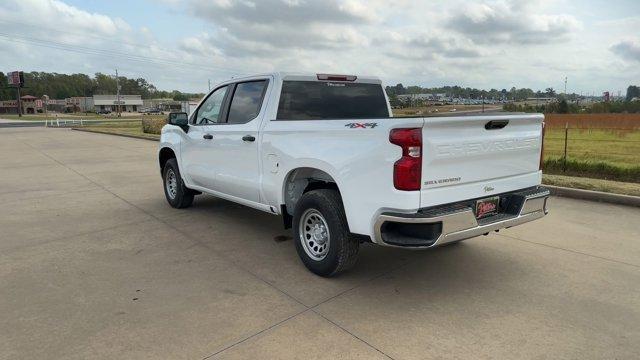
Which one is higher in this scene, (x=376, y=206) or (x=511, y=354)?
(x=376, y=206)

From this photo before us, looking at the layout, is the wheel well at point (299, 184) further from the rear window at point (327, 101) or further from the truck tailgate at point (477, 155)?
the truck tailgate at point (477, 155)

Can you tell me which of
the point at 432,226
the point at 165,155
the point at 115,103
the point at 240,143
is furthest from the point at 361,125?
the point at 115,103

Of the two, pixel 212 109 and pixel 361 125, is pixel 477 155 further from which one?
pixel 212 109

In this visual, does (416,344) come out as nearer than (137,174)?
Yes

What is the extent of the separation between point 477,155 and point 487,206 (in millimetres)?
477

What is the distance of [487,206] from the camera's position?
13.3 ft

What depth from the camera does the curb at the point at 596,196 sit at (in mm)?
7104

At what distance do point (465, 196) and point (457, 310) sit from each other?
92 cm

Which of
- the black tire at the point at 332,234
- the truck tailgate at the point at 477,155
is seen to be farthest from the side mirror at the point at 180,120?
the truck tailgate at the point at 477,155

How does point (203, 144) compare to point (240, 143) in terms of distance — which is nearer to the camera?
point (240, 143)

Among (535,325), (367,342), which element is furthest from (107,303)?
(535,325)

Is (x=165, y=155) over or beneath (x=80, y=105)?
beneath

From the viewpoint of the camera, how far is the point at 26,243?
5637mm

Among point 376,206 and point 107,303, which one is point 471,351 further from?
point 107,303
